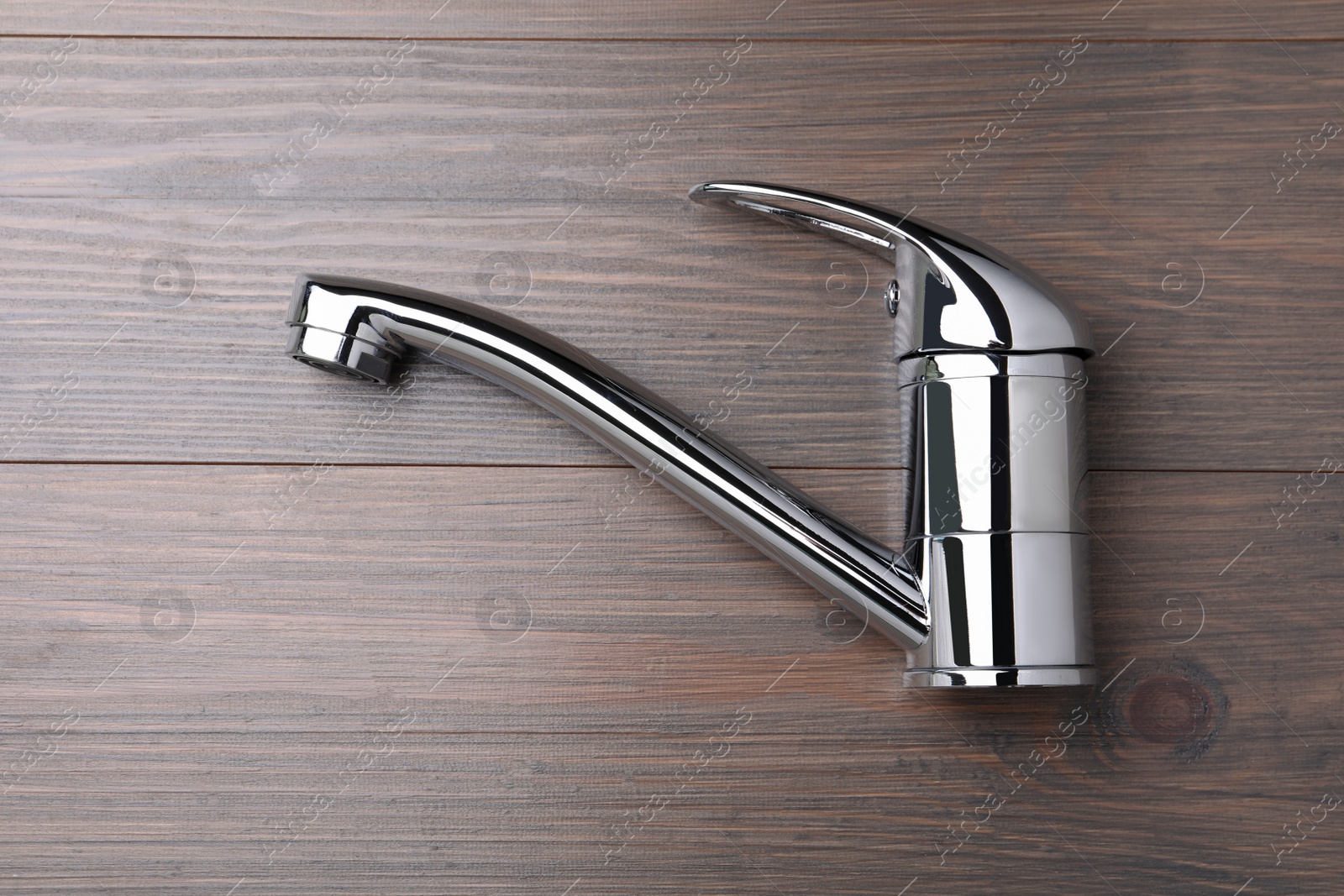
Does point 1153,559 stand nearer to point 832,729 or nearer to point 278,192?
point 832,729

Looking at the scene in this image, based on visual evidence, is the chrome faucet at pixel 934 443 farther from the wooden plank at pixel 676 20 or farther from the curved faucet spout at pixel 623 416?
the wooden plank at pixel 676 20

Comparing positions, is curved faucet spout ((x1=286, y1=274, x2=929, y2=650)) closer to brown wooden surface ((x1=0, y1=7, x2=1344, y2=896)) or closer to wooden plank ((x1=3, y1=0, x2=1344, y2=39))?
brown wooden surface ((x1=0, y1=7, x2=1344, y2=896))

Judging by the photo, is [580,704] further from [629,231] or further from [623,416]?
[629,231]

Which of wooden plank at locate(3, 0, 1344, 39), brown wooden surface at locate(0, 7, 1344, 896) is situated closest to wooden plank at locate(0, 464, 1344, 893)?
brown wooden surface at locate(0, 7, 1344, 896)

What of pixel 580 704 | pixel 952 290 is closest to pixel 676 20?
pixel 952 290

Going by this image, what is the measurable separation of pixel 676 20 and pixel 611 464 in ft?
0.86

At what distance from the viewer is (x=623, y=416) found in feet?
1.57

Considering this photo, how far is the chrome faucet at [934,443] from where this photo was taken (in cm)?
46

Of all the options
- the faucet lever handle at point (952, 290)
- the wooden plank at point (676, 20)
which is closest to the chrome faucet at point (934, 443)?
the faucet lever handle at point (952, 290)

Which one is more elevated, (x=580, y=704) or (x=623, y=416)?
(x=623, y=416)

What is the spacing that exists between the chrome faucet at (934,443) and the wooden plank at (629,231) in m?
0.05

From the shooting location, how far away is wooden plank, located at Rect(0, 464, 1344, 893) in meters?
0.51

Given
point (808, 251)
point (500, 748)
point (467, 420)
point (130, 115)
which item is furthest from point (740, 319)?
point (130, 115)

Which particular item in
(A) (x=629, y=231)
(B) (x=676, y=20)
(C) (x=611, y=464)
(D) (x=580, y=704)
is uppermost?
(B) (x=676, y=20)
